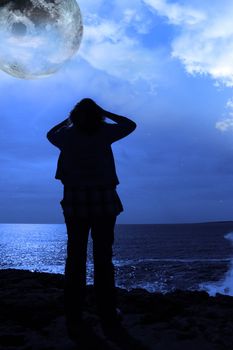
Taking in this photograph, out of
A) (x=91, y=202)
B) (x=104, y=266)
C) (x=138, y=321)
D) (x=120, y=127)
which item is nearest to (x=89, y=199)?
(x=91, y=202)

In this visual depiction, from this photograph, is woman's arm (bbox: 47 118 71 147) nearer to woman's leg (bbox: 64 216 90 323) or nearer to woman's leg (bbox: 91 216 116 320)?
woman's leg (bbox: 64 216 90 323)

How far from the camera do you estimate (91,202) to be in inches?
182

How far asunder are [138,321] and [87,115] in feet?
8.59

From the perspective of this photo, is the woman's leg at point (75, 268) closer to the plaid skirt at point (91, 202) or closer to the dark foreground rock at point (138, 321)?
the plaid skirt at point (91, 202)

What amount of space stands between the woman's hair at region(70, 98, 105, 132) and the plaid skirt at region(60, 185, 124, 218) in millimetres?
742

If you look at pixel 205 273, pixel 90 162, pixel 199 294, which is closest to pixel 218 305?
pixel 199 294

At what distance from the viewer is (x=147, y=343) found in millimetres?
4230

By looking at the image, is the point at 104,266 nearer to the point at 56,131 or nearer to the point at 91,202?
the point at 91,202

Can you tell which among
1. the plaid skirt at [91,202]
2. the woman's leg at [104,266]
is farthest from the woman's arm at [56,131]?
the woman's leg at [104,266]

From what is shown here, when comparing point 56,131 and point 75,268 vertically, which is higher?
point 56,131

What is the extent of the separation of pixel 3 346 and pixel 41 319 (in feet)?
2.98

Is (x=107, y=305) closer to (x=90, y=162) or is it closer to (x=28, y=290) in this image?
(x=90, y=162)

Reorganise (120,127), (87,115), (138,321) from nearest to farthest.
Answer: (87,115) < (120,127) < (138,321)

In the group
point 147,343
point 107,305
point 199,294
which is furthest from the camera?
point 199,294
